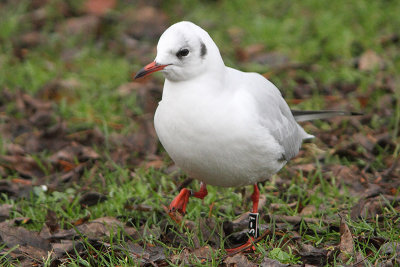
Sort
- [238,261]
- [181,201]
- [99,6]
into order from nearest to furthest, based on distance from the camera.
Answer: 1. [238,261]
2. [181,201]
3. [99,6]

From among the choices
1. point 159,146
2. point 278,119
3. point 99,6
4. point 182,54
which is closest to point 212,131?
point 182,54

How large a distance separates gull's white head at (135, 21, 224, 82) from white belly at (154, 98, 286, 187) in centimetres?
25

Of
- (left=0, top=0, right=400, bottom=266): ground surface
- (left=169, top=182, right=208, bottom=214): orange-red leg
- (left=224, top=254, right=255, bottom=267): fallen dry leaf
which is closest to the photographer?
(left=224, top=254, right=255, bottom=267): fallen dry leaf

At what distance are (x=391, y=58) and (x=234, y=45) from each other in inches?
78.1

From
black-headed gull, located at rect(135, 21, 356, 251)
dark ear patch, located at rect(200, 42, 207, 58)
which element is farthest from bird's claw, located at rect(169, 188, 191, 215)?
dark ear patch, located at rect(200, 42, 207, 58)

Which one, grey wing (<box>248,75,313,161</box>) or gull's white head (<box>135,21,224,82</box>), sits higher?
gull's white head (<box>135,21,224,82</box>)

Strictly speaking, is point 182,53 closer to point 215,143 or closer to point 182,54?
point 182,54

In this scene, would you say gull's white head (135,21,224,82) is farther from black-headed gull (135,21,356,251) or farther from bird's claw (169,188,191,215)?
bird's claw (169,188,191,215)

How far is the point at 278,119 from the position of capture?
4.52 metres

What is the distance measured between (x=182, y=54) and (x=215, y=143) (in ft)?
1.97

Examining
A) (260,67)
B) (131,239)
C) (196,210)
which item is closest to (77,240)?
(131,239)

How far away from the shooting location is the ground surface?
421 centimetres

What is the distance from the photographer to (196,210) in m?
4.85

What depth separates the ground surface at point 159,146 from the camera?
4.21 meters
